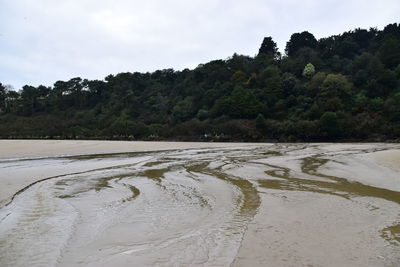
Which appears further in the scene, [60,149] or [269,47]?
[269,47]

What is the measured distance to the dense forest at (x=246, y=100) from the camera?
45.2 meters

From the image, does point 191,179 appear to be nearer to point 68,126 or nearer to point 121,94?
point 68,126

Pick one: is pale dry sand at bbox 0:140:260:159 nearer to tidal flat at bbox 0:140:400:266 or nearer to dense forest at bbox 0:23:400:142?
tidal flat at bbox 0:140:400:266

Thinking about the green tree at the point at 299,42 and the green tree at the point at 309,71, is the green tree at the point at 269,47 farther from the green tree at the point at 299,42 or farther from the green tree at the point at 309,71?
the green tree at the point at 309,71

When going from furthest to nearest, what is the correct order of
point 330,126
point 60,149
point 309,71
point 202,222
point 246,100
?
point 309,71
point 246,100
point 330,126
point 60,149
point 202,222

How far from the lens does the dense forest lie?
148ft

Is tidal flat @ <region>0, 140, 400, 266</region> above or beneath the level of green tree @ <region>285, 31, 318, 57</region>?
beneath

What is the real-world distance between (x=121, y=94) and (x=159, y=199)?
A: 258 feet

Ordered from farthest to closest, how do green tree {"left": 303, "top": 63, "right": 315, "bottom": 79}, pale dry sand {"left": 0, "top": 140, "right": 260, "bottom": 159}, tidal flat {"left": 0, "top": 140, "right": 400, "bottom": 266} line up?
green tree {"left": 303, "top": 63, "right": 315, "bottom": 79} < pale dry sand {"left": 0, "top": 140, "right": 260, "bottom": 159} < tidal flat {"left": 0, "top": 140, "right": 400, "bottom": 266}

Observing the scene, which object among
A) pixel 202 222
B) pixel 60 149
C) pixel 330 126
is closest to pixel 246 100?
pixel 330 126

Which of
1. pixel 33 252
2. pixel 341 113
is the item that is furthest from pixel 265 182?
pixel 341 113

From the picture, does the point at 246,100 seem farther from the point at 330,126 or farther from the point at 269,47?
the point at 269,47

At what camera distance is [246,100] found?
56062 millimetres

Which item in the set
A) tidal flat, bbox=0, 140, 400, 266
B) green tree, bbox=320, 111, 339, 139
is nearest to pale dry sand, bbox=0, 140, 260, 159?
tidal flat, bbox=0, 140, 400, 266
